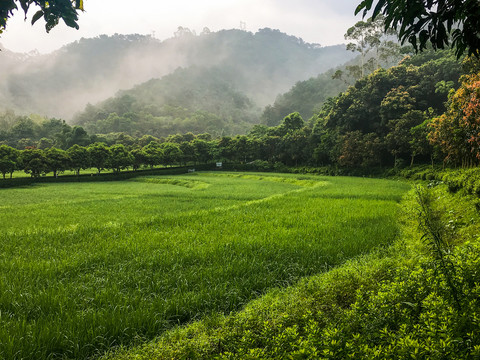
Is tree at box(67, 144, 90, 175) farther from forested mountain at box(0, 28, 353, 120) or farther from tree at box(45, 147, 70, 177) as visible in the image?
forested mountain at box(0, 28, 353, 120)

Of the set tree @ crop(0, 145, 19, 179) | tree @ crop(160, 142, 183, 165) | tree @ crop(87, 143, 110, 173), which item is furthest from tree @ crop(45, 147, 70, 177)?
tree @ crop(160, 142, 183, 165)

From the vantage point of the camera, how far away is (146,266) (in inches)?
203

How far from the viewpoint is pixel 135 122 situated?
4126 inches

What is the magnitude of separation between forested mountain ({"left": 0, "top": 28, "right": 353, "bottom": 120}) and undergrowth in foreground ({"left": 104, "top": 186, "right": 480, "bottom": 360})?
158 m

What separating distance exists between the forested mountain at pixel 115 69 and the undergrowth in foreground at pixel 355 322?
15801cm

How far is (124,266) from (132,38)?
227 m

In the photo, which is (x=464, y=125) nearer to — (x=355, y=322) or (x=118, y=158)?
(x=355, y=322)

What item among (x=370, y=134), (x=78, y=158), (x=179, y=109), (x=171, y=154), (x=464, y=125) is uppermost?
(x=179, y=109)

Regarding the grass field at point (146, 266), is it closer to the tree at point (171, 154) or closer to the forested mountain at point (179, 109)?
the tree at point (171, 154)

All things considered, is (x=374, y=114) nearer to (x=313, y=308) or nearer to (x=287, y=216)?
(x=287, y=216)

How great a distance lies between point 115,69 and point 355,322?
19891 centimetres

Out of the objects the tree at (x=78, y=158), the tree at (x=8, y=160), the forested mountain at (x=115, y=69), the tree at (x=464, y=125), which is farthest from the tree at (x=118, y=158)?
the forested mountain at (x=115, y=69)

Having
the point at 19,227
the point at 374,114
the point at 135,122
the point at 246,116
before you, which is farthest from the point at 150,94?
the point at 19,227

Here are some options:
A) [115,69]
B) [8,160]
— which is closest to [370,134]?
[8,160]
